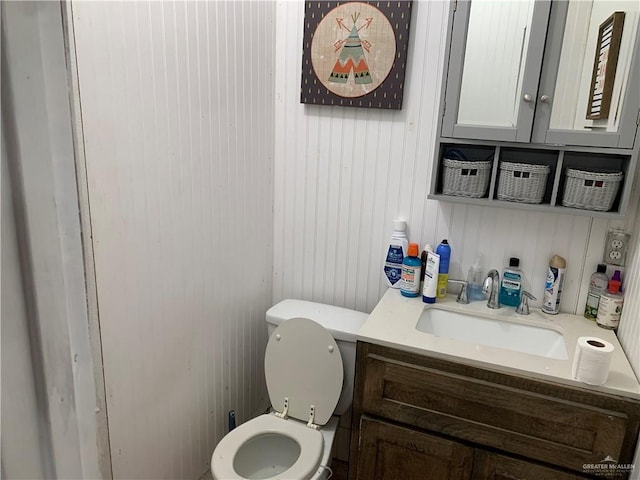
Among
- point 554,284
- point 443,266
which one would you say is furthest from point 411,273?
point 554,284

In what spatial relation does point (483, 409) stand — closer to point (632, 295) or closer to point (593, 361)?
point (593, 361)

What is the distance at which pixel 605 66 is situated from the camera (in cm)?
135

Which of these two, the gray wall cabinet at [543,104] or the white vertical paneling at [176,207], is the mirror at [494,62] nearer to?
the gray wall cabinet at [543,104]

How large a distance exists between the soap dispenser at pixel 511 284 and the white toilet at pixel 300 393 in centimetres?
53

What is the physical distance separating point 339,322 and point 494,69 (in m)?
1.00

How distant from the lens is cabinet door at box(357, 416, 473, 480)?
4.52 feet

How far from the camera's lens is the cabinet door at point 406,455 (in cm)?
138

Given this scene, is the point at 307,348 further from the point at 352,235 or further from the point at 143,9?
the point at 143,9

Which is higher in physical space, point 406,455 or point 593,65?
point 593,65

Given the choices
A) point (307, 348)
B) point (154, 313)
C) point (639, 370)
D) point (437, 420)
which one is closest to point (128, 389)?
point (154, 313)

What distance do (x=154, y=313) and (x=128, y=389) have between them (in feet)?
0.72

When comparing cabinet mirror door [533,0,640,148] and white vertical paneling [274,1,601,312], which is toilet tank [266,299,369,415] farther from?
cabinet mirror door [533,0,640,148]

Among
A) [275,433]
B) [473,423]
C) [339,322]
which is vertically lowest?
[275,433]

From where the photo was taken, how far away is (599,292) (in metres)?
1.54
